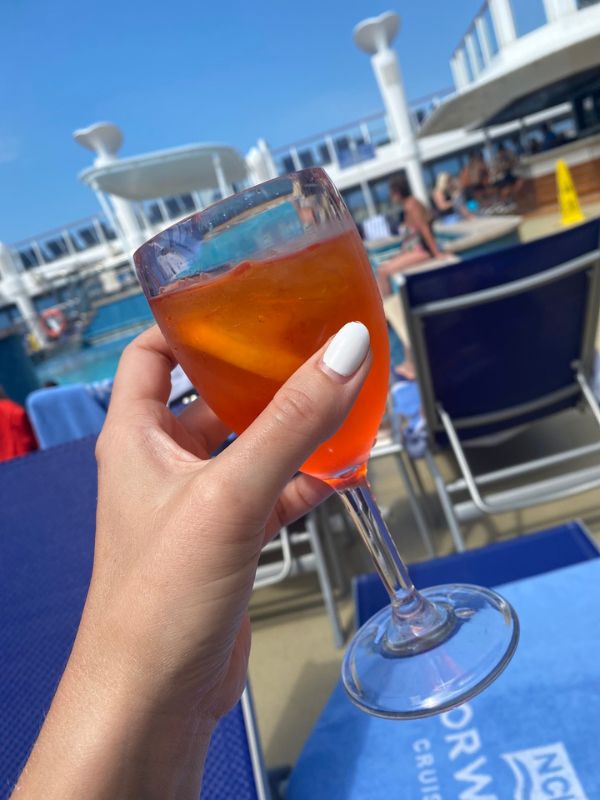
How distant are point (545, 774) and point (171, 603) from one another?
0.57 m

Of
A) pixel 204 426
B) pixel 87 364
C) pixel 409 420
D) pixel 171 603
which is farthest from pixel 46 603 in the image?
pixel 87 364

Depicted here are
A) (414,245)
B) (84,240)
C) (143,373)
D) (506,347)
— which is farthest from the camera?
(84,240)

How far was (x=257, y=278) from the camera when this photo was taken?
0.66 metres

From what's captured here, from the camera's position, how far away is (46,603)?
111 cm

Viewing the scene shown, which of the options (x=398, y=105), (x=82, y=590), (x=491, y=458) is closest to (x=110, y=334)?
(x=398, y=105)

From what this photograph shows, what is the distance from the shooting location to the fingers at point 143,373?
88cm

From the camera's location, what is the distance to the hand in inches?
24.0

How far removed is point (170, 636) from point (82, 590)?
1.88 ft

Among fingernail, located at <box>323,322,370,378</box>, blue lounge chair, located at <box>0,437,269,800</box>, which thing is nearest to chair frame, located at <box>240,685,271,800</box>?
blue lounge chair, located at <box>0,437,269,800</box>

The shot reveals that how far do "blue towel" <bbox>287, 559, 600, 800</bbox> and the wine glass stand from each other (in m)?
0.16

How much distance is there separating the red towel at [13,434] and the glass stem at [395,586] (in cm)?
310

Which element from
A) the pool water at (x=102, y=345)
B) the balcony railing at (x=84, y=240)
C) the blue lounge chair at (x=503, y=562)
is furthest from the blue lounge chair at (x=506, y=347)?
the balcony railing at (x=84, y=240)

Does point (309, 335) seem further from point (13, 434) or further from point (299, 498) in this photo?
point (13, 434)

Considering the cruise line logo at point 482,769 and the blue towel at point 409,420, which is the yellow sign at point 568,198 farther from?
the cruise line logo at point 482,769
